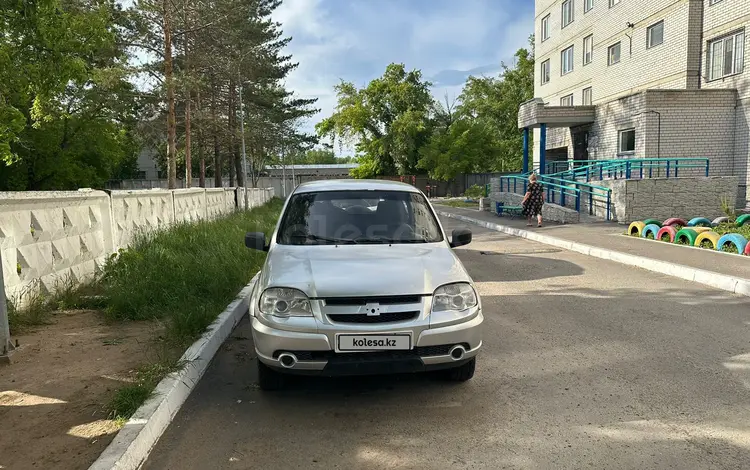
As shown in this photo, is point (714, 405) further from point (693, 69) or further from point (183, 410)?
point (693, 69)

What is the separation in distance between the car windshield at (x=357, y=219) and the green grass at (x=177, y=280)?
1.48 metres

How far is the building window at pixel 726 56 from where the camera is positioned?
19234mm

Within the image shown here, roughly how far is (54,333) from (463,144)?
1871 inches

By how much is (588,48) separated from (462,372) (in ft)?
94.0

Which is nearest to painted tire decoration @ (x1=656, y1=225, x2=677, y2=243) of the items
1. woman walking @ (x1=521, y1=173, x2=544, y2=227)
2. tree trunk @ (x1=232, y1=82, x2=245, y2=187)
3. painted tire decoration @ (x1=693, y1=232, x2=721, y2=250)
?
painted tire decoration @ (x1=693, y1=232, x2=721, y2=250)

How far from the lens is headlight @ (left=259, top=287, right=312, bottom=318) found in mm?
3787

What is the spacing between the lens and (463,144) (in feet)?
166

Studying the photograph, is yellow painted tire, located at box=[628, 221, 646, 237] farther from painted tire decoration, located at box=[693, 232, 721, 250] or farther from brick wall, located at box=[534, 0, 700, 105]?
Answer: brick wall, located at box=[534, 0, 700, 105]

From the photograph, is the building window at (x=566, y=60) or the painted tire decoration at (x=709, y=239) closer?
the painted tire decoration at (x=709, y=239)

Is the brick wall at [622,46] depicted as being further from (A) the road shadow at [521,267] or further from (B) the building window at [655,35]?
(A) the road shadow at [521,267]

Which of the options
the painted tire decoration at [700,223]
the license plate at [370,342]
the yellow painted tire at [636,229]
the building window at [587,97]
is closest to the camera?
the license plate at [370,342]

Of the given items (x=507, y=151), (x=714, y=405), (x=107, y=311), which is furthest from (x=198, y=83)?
(x=507, y=151)

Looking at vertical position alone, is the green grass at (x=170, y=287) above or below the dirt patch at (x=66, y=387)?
above

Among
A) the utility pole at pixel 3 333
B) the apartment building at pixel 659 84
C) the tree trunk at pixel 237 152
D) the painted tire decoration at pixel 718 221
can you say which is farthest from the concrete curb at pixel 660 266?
the tree trunk at pixel 237 152
